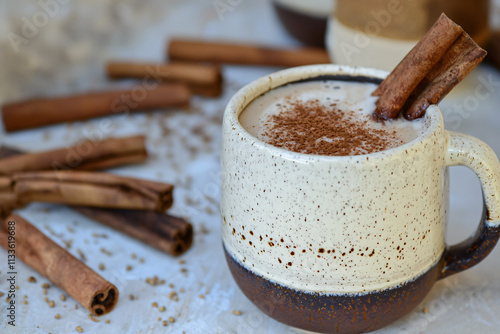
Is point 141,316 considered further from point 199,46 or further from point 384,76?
point 199,46

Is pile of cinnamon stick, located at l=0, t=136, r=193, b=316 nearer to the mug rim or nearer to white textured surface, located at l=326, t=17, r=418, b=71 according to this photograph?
the mug rim

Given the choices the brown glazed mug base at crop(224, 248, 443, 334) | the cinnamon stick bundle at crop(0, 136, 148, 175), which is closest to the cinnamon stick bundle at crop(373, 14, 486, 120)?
the brown glazed mug base at crop(224, 248, 443, 334)

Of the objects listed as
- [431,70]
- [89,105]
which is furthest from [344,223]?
[89,105]

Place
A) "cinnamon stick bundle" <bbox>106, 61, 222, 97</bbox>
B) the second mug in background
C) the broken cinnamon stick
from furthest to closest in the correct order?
"cinnamon stick bundle" <bbox>106, 61, 222, 97</bbox>, the second mug in background, the broken cinnamon stick

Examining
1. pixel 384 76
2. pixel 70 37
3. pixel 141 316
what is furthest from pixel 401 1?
pixel 70 37

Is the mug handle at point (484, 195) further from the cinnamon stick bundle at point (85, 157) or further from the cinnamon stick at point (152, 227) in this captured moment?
the cinnamon stick bundle at point (85, 157)

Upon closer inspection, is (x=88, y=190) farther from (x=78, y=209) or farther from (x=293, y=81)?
(x=293, y=81)
